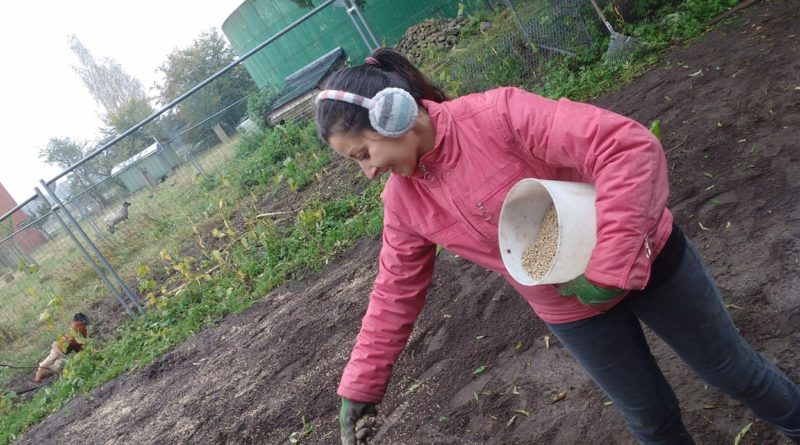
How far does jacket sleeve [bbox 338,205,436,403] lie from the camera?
5.64 ft

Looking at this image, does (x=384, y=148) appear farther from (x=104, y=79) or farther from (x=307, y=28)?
(x=104, y=79)

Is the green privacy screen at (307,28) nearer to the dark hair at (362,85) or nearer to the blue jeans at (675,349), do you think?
the dark hair at (362,85)

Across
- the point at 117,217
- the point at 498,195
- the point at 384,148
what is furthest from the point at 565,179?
the point at 117,217

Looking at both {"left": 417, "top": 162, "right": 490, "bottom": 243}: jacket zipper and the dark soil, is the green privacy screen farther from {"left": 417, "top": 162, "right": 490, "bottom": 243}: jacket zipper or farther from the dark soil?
{"left": 417, "top": 162, "right": 490, "bottom": 243}: jacket zipper

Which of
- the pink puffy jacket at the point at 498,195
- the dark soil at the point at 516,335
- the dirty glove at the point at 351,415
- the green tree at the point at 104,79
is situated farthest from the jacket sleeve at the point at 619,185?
the green tree at the point at 104,79

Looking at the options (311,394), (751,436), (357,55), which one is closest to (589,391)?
(751,436)

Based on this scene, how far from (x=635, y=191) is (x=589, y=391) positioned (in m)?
1.52

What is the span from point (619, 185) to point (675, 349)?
1.77 ft

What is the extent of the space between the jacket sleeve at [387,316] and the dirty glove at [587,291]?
0.48 meters

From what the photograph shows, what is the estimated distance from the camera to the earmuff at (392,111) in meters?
1.35

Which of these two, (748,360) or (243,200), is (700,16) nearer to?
(748,360)

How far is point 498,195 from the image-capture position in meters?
1.43

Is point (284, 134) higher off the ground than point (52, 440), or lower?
higher

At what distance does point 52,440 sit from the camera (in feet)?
17.5
